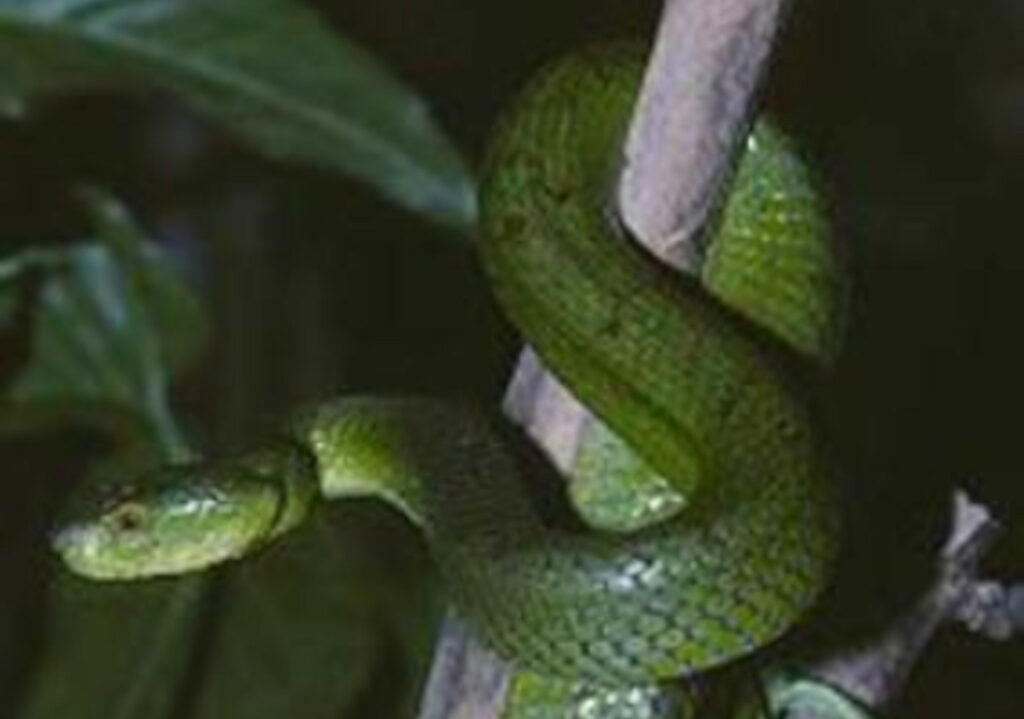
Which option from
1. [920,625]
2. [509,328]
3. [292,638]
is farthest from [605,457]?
[509,328]

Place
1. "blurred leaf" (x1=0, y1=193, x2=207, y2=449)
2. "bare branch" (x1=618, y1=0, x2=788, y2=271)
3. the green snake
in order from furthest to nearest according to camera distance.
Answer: "blurred leaf" (x1=0, y1=193, x2=207, y2=449) < the green snake < "bare branch" (x1=618, y1=0, x2=788, y2=271)

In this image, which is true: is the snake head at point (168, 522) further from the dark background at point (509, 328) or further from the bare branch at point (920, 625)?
the bare branch at point (920, 625)

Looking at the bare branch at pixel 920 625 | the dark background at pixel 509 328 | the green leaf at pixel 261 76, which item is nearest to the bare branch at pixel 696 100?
the dark background at pixel 509 328

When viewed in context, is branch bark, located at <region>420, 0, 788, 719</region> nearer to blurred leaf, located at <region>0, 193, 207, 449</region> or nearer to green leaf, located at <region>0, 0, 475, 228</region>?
green leaf, located at <region>0, 0, 475, 228</region>

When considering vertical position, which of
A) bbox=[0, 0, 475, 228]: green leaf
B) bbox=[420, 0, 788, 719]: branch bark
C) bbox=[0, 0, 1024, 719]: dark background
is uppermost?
bbox=[420, 0, 788, 719]: branch bark

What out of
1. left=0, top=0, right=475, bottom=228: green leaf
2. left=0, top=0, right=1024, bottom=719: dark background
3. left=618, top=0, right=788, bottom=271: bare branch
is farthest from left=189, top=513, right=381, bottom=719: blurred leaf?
left=618, top=0, right=788, bottom=271: bare branch

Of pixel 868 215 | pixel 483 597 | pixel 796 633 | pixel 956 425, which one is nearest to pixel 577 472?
pixel 483 597

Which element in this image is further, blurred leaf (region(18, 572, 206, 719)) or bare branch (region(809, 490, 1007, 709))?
blurred leaf (region(18, 572, 206, 719))
